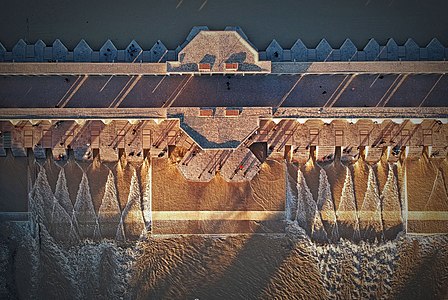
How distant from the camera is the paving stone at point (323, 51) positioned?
23256 mm

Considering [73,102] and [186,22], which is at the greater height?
[186,22]

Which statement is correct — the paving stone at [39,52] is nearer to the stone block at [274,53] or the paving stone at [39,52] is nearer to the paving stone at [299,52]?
the stone block at [274,53]

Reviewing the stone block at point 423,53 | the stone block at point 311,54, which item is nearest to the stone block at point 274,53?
the stone block at point 311,54

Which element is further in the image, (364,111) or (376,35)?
(376,35)

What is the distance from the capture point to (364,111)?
21.5 meters

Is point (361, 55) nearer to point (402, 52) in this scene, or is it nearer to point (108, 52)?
point (402, 52)

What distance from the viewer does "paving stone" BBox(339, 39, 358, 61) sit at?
23.3m

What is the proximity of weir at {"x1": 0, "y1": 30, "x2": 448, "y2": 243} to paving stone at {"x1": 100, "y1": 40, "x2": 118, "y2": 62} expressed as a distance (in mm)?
1645

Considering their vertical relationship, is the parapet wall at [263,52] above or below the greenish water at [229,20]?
below

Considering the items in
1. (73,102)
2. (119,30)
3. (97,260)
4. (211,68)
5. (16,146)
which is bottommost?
(97,260)

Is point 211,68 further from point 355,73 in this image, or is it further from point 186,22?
point 355,73

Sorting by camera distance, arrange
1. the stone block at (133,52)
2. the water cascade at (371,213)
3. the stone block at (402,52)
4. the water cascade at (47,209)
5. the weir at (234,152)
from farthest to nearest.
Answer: the water cascade at (371,213) < the water cascade at (47,209) < the stone block at (402,52) < the stone block at (133,52) < the weir at (234,152)

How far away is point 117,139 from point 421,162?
16.4m

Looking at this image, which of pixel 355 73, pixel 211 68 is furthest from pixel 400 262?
pixel 211 68
